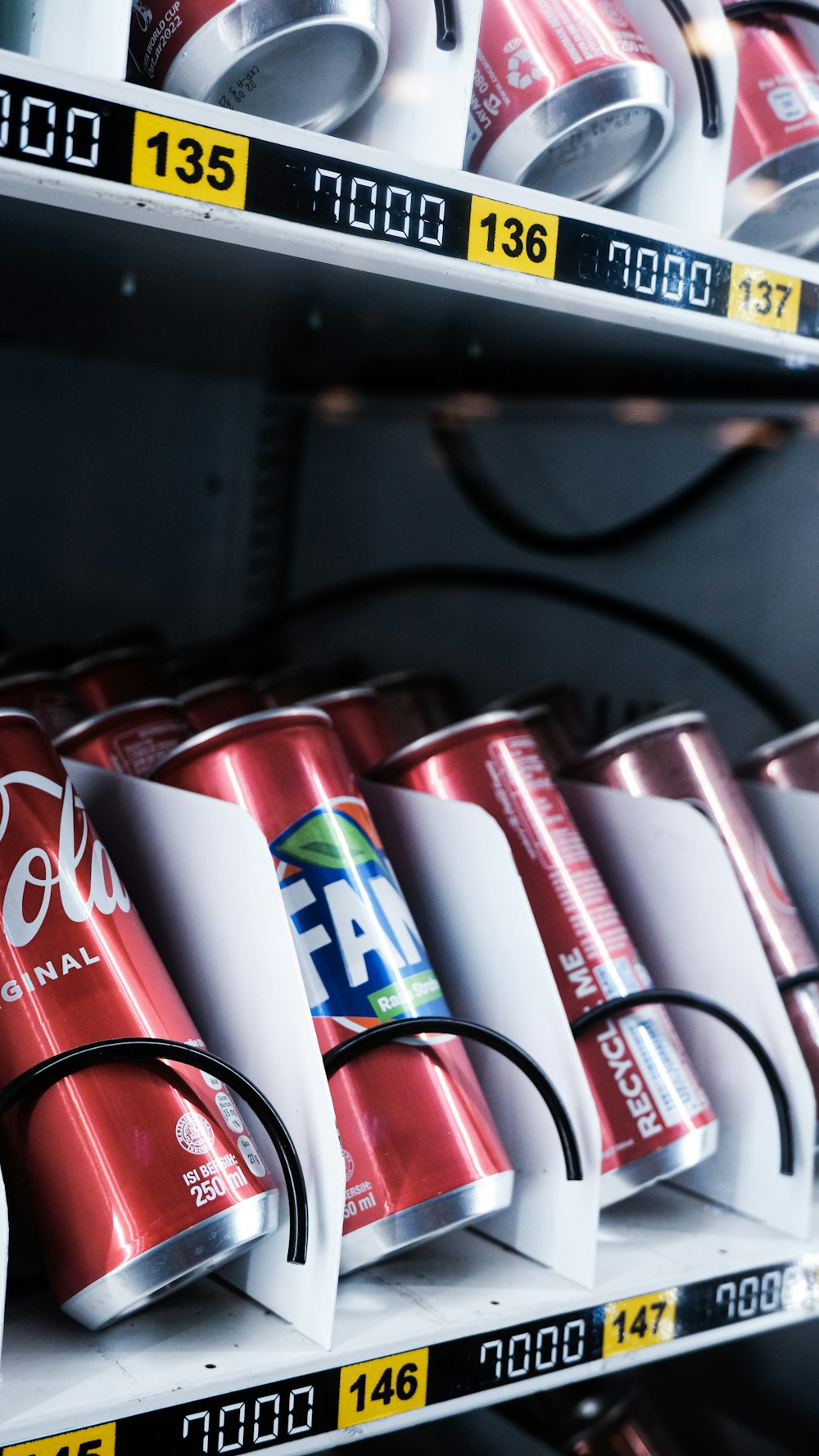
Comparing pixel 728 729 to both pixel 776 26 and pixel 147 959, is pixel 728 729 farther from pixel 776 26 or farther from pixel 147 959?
pixel 147 959

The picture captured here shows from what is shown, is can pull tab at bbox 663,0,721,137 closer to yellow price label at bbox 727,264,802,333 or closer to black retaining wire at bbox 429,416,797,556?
yellow price label at bbox 727,264,802,333

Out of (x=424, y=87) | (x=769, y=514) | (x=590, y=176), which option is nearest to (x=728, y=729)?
(x=769, y=514)

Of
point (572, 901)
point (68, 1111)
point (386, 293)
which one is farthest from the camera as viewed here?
point (386, 293)

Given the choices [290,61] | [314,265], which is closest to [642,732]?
[314,265]

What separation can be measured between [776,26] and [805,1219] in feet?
2.93

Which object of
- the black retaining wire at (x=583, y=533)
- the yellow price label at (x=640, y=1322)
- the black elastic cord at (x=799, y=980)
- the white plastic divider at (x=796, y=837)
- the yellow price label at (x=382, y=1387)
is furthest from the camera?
the black retaining wire at (x=583, y=533)

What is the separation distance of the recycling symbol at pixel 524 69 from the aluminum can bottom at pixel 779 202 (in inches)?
8.2

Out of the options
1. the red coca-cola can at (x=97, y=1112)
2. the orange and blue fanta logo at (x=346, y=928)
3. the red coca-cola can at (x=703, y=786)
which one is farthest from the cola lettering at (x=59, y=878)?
the red coca-cola can at (x=703, y=786)

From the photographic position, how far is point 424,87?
30.6 inches

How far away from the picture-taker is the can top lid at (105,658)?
1113 millimetres

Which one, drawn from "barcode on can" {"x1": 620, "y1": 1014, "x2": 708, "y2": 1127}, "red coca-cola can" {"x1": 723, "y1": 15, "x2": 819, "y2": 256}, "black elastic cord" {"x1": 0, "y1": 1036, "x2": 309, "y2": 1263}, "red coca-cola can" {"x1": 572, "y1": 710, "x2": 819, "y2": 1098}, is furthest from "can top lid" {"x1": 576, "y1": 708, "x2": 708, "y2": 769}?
"black elastic cord" {"x1": 0, "y1": 1036, "x2": 309, "y2": 1263}

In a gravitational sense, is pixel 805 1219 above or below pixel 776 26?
below

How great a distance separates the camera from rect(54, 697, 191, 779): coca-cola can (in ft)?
2.90

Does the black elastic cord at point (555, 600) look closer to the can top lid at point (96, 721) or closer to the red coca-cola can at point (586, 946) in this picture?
the red coca-cola can at point (586, 946)
